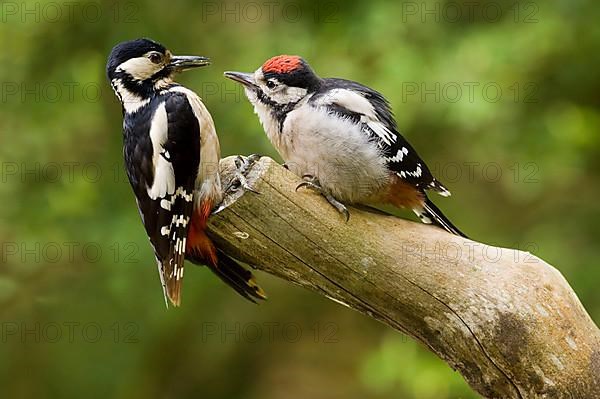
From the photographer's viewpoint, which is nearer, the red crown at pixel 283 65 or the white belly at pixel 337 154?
the white belly at pixel 337 154

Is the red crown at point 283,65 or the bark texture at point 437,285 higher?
the red crown at point 283,65

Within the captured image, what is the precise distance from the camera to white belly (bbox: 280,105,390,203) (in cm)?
289

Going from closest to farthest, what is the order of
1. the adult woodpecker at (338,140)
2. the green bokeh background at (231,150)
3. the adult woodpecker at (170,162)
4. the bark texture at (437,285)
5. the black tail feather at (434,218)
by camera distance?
1. the bark texture at (437,285)
2. the adult woodpecker at (170,162)
3. the adult woodpecker at (338,140)
4. the black tail feather at (434,218)
5. the green bokeh background at (231,150)

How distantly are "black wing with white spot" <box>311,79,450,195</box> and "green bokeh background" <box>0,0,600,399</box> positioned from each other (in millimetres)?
1239

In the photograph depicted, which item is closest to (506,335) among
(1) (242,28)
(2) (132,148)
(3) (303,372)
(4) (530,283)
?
(4) (530,283)

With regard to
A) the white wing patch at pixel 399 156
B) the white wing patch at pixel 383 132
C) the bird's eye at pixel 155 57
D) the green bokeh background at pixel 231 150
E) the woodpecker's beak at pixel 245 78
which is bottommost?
the green bokeh background at pixel 231 150

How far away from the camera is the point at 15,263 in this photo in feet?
17.3

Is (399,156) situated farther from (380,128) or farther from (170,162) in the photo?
(170,162)

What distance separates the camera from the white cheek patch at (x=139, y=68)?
117 inches

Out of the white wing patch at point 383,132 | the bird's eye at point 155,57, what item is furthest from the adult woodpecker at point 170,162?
the white wing patch at point 383,132

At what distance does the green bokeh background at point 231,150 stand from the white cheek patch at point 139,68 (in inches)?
58.2

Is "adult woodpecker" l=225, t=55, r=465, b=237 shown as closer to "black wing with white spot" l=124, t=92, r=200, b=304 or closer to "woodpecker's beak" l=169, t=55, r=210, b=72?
"woodpecker's beak" l=169, t=55, r=210, b=72

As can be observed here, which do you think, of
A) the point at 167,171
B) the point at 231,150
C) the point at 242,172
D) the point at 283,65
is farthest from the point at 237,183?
the point at 231,150

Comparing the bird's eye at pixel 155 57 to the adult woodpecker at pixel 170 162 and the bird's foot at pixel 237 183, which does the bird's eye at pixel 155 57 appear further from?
the bird's foot at pixel 237 183
